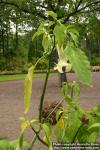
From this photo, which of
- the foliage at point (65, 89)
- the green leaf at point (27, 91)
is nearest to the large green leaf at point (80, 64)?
the foliage at point (65, 89)

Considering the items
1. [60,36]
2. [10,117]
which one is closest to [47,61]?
[60,36]

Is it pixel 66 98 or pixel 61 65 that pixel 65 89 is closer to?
pixel 66 98

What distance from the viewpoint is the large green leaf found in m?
1.12

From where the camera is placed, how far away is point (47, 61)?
130cm

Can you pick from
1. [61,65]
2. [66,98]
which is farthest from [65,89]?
[61,65]

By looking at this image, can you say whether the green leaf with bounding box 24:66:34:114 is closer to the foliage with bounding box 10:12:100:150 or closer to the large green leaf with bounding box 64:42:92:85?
the foliage with bounding box 10:12:100:150

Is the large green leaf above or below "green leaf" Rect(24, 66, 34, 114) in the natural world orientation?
above

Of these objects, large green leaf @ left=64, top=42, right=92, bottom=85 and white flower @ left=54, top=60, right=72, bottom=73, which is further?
white flower @ left=54, top=60, right=72, bottom=73

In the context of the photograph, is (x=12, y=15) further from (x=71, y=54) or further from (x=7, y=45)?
(x=7, y=45)

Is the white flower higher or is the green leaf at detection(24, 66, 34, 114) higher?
the white flower

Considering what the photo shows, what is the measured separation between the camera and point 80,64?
1.14 metres

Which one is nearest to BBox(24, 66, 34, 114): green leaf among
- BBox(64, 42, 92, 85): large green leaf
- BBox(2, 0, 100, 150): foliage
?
BBox(2, 0, 100, 150): foliage

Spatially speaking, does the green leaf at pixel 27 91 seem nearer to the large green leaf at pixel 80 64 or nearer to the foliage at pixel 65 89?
the foliage at pixel 65 89

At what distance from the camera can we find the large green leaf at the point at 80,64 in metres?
1.12
